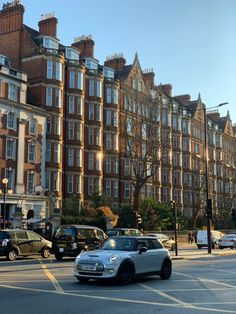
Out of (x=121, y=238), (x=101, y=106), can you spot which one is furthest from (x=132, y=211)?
(x=121, y=238)

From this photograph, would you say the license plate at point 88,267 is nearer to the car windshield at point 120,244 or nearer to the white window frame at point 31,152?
the car windshield at point 120,244

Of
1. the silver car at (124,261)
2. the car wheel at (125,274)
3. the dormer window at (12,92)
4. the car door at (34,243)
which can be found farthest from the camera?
the dormer window at (12,92)

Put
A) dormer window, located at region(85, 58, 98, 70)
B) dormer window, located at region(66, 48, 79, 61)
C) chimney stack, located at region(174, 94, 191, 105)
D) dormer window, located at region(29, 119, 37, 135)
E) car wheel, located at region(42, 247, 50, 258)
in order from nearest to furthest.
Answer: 1. car wheel, located at region(42, 247, 50, 258)
2. dormer window, located at region(29, 119, 37, 135)
3. dormer window, located at region(66, 48, 79, 61)
4. dormer window, located at region(85, 58, 98, 70)
5. chimney stack, located at region(174, 94, 191, 105)

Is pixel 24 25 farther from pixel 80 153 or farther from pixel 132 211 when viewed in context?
pixel 132 211

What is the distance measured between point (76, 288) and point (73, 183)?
144 ft

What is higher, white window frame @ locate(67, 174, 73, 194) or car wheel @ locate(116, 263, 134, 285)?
white window frame @ locate(67, 174, 73, 194)

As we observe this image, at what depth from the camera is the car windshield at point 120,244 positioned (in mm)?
15284

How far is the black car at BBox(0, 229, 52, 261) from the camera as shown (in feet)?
81.5

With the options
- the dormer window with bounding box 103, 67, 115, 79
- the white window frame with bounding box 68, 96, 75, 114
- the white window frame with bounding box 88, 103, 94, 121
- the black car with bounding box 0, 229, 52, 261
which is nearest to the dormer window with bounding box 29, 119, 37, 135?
the white window frame with bounding box 68, 96, 75, 114

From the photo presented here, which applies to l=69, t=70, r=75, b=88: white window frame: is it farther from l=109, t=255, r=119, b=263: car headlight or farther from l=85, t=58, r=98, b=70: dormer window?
l=109, t=255, r=119, b=263: car headlight

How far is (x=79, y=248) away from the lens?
25359mm

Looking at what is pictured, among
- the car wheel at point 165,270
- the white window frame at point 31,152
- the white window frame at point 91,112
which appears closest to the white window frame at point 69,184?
the white window frame at point 31,152

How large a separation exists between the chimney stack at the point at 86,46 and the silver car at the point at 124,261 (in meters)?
51.1

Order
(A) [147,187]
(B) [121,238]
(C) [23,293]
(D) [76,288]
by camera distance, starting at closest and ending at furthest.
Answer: (C) [23,293]
(D) [76,288]
(B) [121,238]
(A) [147,187]
